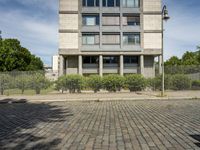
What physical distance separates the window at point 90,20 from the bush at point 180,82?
19.1m

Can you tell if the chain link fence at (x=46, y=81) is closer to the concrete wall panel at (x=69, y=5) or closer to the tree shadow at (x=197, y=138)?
the concrete wall panel at (x=69, y=5)

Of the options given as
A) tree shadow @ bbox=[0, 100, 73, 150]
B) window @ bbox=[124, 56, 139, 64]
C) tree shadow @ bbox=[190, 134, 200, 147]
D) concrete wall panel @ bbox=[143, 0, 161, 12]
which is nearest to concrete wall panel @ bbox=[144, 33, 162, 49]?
window @ bbox=[124, 56, 139, 64]

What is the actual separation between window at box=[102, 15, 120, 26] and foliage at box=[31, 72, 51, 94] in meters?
18.5

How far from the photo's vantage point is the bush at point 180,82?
24.8m

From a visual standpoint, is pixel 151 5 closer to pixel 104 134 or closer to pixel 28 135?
pixel 104 134

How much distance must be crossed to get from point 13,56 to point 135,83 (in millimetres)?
41080

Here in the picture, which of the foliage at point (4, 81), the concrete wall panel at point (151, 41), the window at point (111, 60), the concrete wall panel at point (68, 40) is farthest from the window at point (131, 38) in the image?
the foliage at point (4, 81)

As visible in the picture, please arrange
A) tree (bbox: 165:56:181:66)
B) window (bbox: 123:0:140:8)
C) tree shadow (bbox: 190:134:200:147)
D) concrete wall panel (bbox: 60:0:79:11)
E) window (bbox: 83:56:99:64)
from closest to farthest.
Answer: tree shadow (bbox: 190:134:200:147), concrete wall panel (bbox: 60:0:79:11), window (bbox: 123:0:140:8), window (bbox: 83:56:99:64), tree (bbox: 165:56:181:66)

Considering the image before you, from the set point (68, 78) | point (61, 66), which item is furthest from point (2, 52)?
point (68, 78)

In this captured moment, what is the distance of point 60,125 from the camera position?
8.18m

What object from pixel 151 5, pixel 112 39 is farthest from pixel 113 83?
pixel 151 5

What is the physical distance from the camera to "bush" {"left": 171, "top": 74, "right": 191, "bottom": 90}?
24786mm

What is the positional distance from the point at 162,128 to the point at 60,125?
3385 millimetres

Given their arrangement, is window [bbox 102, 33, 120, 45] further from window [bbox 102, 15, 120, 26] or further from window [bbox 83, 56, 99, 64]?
window [bbox 83, 56, 99, 64]
